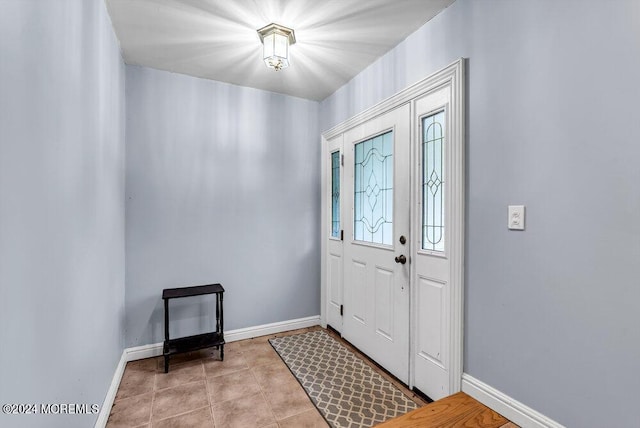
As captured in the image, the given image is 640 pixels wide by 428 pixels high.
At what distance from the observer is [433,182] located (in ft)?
6.78

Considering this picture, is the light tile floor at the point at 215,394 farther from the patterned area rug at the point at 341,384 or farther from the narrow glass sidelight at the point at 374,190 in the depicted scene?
the narrow glass sidelight at the point at 374,190

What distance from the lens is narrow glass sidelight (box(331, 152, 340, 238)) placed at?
10.7 ft

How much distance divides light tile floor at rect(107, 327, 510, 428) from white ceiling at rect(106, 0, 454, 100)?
8.43ft

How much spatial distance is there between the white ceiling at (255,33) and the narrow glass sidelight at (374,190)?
738 millimetres

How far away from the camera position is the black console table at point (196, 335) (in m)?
2.50

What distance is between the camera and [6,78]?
2.71 feet

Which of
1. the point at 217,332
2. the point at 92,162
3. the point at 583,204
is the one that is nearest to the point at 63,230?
the point at 92,162

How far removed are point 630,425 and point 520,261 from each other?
0.71 m

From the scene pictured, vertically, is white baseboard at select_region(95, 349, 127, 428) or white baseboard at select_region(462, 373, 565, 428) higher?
white baseboard at select_region(462, 373, 565, 428)

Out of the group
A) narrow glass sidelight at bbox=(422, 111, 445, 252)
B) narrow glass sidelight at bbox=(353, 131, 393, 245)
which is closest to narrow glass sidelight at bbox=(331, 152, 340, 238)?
narrow glass sidelight at bbox=(353, 131, 393, 245)

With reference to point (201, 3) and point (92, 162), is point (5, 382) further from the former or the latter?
point (201, 3)

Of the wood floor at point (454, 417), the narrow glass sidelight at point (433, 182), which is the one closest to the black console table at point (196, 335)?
the wood floor at point (454, 417)

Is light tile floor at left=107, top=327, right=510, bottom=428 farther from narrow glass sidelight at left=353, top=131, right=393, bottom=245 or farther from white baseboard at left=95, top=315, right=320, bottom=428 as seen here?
narrow glass sidelight at left=353, top=131, right=393, bottom=245

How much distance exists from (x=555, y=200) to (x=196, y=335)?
292 cm
